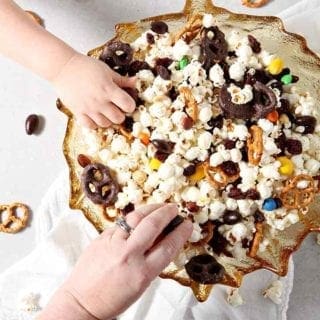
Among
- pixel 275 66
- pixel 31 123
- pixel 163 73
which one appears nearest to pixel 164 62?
pixel 163 73

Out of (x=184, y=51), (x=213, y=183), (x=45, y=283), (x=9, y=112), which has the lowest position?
(x=45, y=283)

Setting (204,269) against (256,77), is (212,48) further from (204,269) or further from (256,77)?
(204,269)

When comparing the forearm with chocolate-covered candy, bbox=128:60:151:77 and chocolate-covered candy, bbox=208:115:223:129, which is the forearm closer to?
chocolate-covered candy, bbox=128:60:151:77

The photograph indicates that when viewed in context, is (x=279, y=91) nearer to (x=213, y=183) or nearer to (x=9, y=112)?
(x=213, y=183)

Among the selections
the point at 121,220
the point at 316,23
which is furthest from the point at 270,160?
the point at 316,23

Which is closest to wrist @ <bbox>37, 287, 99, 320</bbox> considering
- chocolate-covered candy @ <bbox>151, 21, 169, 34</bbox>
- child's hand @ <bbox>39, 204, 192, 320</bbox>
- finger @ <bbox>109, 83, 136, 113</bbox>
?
child's hand @ <bbox>39, 204, 192, 320</bbox>

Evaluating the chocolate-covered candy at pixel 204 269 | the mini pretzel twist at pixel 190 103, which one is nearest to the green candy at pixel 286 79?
the mini pretzel twist at pixel 190 103

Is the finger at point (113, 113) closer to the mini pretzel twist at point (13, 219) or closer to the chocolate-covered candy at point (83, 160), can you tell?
the chocolate-covered candy at point (83, 160)
